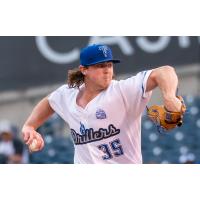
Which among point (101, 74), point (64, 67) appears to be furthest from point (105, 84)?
point (64, 67)

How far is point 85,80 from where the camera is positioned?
14.1 feet

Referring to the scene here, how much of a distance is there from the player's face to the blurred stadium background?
3.14 metres

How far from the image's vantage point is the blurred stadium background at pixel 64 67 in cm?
743

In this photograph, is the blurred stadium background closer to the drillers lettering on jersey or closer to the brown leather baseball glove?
the drillers lettering on jersey

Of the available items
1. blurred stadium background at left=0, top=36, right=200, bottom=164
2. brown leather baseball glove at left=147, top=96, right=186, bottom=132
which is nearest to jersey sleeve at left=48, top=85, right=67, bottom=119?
brown leather baseball glove at left=147, top=96, right=186, bottom=132

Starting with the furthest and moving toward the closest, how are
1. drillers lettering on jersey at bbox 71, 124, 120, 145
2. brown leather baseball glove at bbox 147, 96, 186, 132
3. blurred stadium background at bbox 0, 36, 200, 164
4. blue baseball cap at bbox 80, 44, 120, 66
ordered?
blurred stadium background at bbox 0, 36, 200, 164 < drillers lettering on jersey at bbox 71, 124, 120, 145 < blue baseball cap at bbox 80, 44, 120, 66 < brown leather baseball glove at bbox 147, 96, 186, 132

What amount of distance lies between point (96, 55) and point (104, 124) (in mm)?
402

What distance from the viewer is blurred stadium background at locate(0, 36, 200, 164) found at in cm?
743

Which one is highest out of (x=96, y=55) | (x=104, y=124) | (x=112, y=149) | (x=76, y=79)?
(x=96, y=55)

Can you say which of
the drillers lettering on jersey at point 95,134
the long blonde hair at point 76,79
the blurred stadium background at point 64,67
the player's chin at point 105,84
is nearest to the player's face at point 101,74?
the player's chin at point 105,84

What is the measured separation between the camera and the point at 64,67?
7434 millimetres

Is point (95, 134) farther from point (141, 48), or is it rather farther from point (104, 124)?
point (141, 48)
